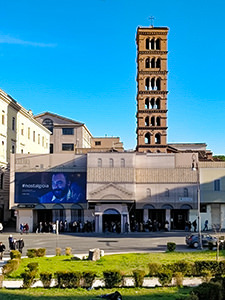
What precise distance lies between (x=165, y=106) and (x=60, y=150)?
94.1ft

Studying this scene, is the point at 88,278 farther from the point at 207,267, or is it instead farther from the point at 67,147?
the point at 67,147

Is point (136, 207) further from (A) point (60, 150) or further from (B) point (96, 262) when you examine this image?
(A) point (60, 150)

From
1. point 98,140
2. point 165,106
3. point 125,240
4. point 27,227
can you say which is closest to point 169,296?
point 125,240

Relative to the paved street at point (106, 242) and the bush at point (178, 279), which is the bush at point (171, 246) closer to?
the paved street at point (106, 242)

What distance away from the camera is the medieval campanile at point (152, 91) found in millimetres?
68938

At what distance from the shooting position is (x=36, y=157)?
53938mm

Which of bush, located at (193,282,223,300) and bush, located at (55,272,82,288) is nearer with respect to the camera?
bush, located at (193,282,223,300)

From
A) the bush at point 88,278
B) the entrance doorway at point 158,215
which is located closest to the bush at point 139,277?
the bush at point 88,278

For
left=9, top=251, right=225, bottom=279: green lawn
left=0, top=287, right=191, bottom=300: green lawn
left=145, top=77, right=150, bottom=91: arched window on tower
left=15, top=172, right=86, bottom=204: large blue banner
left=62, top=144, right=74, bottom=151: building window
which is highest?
left=145, top=77, right=150, bottom=91: arched window on tower

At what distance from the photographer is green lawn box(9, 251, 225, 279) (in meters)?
24.2

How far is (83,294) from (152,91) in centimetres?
5393

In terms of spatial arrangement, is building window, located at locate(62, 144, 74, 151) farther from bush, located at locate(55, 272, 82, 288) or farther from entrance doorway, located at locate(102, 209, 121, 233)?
bush, located at locate(55, 272, 82, 288)

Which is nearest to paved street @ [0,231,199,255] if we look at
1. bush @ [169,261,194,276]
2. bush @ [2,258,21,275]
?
bush @ [2,258,21,275]

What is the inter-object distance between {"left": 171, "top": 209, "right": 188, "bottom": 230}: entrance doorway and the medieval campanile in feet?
54.0
